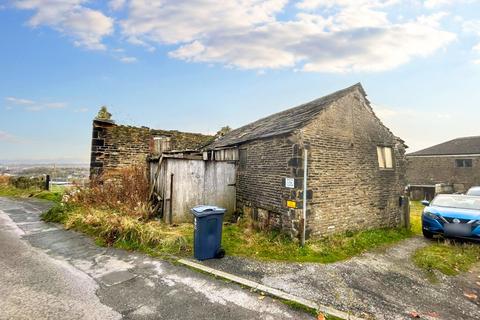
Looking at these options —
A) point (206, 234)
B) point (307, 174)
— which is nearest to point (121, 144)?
point (206, 234)

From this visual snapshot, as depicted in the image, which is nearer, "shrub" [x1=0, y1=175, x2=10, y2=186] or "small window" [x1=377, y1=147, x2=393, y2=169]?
"small window" [x1=377, y1=147, x2=393, y2=169]

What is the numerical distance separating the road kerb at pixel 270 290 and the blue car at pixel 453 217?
22.8ft

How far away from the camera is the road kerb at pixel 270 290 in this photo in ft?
13.7

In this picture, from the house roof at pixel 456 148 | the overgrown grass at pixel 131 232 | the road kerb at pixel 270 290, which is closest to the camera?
the road kerb at pixel 270 290

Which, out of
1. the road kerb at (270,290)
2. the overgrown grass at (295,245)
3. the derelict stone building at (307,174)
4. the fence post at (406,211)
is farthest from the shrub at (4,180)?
the fence post at (406,211)

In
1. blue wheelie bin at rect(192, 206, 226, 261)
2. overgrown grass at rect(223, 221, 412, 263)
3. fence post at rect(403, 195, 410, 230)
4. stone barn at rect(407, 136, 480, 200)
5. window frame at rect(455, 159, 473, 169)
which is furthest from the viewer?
window frame at rect(455, 159, 473, 169)

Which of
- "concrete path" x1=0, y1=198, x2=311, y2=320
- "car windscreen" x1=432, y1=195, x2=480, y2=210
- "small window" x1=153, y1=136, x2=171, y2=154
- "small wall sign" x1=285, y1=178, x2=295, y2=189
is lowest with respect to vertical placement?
"concrete path" x1=0, y1=198, x2=311, y2=320

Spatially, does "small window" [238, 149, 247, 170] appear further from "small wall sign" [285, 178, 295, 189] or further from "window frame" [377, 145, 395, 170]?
"window frame" [377, 145, 395, 170]

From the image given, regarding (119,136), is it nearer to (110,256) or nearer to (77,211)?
(77,211)

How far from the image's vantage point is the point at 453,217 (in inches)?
337

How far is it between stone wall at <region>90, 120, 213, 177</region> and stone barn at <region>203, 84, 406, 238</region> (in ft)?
20.9

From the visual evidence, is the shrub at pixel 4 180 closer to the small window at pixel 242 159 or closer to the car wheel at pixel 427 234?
the small window at pixel 242 159

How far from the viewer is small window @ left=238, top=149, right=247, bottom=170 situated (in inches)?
409

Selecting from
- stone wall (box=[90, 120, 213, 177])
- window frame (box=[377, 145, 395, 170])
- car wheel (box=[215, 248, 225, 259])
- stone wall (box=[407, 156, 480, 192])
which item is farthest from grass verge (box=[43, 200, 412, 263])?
stone wall (box=[407, 156, 480, 192])
